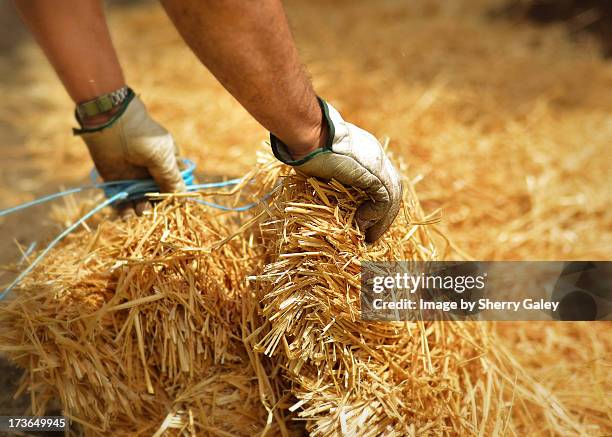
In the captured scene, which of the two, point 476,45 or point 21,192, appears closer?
point 21,192

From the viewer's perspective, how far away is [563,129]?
3027 millimetres

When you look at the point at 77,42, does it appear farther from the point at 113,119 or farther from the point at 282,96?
the point at 282,96

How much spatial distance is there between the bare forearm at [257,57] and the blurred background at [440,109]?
655 mm

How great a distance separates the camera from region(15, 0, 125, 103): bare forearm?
1530mm

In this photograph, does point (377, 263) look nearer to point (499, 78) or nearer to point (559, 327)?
point (559, 327)

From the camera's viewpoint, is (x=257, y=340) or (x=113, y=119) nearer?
(x=257, y=340)

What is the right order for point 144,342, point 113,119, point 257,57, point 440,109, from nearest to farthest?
1. point 257,57
2. point 144,342
3. point 113,119
4. point 440,109

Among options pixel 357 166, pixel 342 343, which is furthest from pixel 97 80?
pixel 342 343

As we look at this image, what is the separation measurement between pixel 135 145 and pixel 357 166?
70cm

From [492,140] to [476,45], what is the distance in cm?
131

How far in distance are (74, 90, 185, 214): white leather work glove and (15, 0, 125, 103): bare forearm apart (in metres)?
0.10

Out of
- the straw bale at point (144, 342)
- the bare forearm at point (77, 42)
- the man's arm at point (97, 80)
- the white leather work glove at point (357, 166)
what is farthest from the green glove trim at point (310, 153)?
the bare forearm at point (77, 42)

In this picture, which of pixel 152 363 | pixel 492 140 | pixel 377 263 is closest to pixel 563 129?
pixel 492 140

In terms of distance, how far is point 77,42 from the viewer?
1.56 meters
